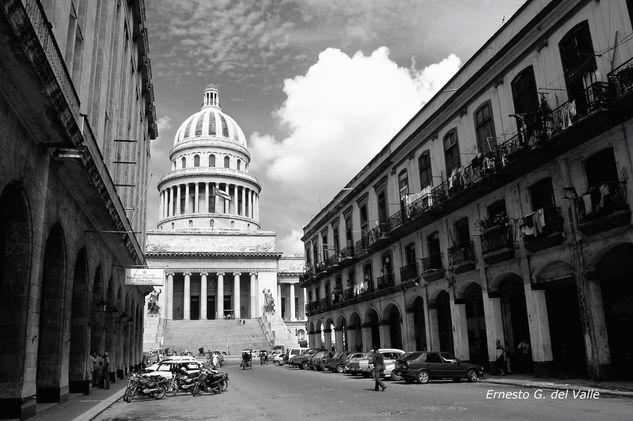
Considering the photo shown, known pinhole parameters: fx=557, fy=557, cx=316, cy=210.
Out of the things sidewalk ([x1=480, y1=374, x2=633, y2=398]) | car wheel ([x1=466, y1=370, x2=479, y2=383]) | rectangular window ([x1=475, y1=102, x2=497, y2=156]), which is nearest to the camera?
sidewalk ([x1=480, y1=374, x2=633, y2=398])

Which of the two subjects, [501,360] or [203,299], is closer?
[501,360]

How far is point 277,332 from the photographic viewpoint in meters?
70.4

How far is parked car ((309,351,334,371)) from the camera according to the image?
35366 mm

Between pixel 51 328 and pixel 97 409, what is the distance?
110 inches

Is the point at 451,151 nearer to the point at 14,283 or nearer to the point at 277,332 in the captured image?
the point at 14,283

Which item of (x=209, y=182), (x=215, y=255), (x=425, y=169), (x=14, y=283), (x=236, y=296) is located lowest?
(x=14, y=283)

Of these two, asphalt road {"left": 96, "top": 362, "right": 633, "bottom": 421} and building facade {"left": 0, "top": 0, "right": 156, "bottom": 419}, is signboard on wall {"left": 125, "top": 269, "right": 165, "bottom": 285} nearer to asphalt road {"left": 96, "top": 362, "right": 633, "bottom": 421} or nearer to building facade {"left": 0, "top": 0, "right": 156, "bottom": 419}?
building facade {"left": 0, "top": 0, "right": 156, "bottom": 419}

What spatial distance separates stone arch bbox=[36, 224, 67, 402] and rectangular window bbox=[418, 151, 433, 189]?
64.0 ft

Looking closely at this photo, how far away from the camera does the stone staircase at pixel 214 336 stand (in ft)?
210

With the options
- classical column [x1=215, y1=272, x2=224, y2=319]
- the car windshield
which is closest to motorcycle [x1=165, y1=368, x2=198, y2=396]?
the car windshield

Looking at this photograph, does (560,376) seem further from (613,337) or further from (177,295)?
(177,295)

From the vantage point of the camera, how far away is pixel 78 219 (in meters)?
18.8

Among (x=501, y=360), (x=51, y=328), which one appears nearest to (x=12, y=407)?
(x=51, y=328)

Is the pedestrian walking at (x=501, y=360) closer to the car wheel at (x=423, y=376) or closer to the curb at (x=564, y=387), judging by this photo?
the curb at (x=564, y=387)
